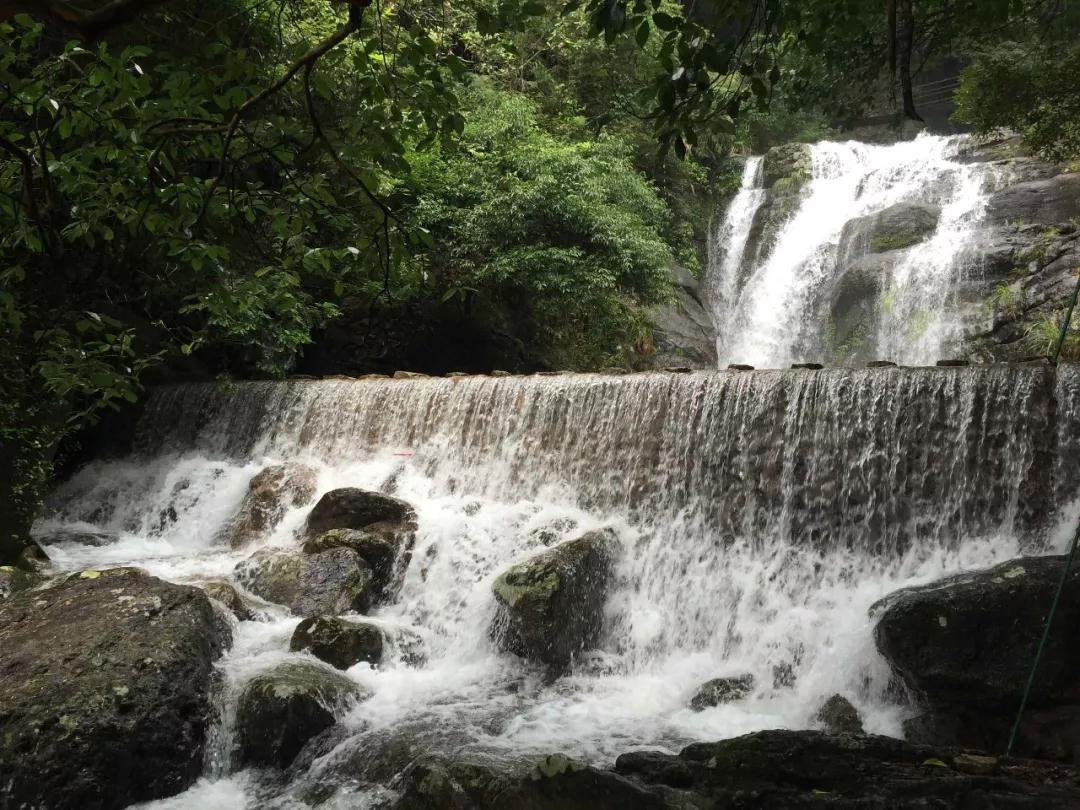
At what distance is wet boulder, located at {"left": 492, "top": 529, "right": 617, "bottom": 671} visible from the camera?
597cm

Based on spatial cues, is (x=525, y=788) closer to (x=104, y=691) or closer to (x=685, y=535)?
(x=104, y=691)

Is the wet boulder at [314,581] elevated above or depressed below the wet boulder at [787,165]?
below

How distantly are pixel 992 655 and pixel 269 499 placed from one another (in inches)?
288

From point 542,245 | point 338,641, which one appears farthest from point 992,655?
point 542,245

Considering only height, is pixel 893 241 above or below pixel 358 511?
above

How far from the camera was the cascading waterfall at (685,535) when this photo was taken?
516 cm

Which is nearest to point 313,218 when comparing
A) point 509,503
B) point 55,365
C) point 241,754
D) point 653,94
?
point 55,365

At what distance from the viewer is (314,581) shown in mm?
6922

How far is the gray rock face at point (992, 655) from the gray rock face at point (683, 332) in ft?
31.0

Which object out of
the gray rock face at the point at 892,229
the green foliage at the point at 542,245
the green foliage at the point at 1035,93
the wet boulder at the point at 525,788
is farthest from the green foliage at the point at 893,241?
the wet boulder at the point at 525,788

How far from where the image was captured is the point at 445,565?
24.4 ft

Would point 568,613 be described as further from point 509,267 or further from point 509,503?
point 509,267

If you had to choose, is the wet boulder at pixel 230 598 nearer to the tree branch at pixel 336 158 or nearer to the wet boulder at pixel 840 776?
the wet boulder at pixel 840 776

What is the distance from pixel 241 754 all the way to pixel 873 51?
18.5 feet
